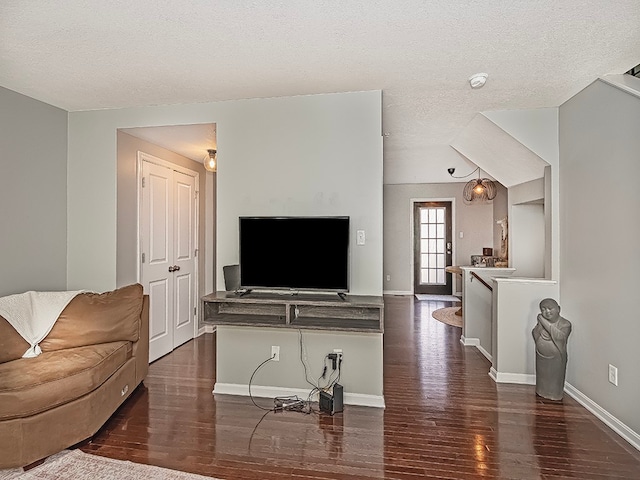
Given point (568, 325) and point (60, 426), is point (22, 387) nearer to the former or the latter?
point (60, 426)

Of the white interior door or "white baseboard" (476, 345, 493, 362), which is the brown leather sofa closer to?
the white interior door

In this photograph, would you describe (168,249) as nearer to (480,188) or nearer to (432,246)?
(480,188)

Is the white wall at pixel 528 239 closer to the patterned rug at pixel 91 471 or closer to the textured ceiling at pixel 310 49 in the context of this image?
the textured ceiling at pixel 310 49

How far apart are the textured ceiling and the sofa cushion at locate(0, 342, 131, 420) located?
2.00 metres

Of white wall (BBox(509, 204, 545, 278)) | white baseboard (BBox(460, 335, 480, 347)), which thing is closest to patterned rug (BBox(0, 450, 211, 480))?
white baseboard (BBox(460, 335, 480, 347))

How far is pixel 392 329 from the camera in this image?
5.36 m

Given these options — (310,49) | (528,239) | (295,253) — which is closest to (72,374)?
(295,253)

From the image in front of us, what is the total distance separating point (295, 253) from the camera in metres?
2.95

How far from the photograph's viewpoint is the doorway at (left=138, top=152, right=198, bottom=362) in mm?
3902

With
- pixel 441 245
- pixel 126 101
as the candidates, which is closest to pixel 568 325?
pixel 126 101

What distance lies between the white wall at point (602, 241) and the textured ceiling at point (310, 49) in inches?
12.5

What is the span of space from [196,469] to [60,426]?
2.76 feet

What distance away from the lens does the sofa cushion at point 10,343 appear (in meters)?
2.49

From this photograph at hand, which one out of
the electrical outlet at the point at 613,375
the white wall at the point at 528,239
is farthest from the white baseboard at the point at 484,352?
the electrical outlet at the point at 613,375
